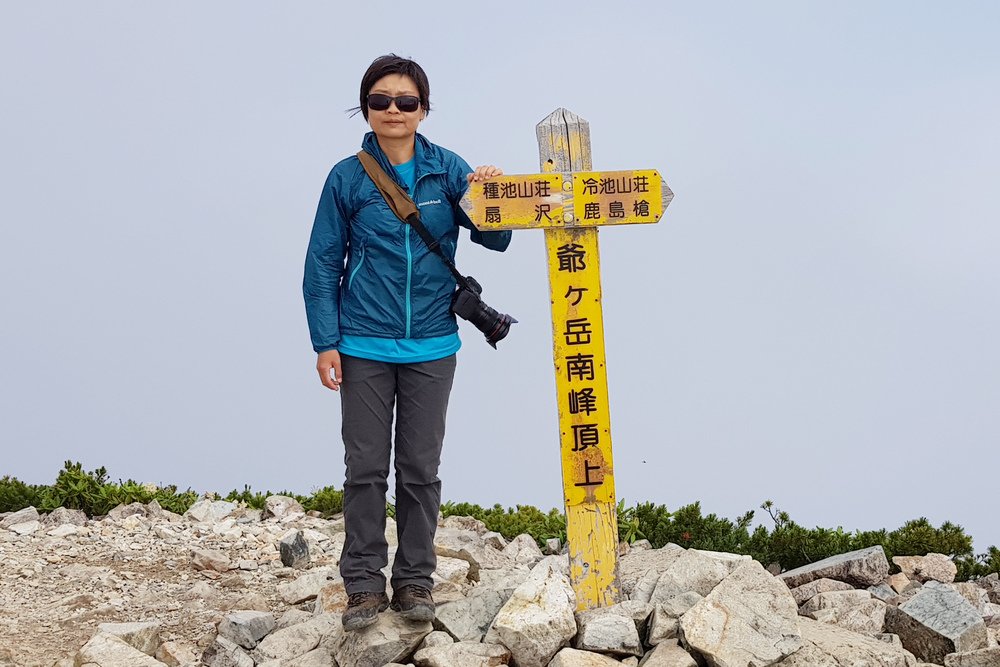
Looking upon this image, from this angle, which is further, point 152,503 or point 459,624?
point 152,503

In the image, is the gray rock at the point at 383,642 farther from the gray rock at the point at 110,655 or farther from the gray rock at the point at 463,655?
the gray rock at the point at 110,655

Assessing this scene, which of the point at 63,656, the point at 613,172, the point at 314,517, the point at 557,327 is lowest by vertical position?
the point at 63,656

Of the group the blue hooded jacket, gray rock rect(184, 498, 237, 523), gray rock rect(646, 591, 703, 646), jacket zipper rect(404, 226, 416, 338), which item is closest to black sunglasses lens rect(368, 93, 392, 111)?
the blue hooded jacket

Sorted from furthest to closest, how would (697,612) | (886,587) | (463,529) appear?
(463,529), (886,587), (697,612)

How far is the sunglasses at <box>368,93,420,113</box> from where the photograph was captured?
20.5 feet

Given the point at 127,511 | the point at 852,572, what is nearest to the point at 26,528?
the point at 127,511

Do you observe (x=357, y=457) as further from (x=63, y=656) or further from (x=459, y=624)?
(x=63, y=656)

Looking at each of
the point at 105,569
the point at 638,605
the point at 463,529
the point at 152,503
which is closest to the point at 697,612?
the point at 638,605

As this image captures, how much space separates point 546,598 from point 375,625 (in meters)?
1.04

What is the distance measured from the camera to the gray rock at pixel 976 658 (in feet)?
22.1

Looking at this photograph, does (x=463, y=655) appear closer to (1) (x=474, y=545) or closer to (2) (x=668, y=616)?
(2) (x=668, y=616)

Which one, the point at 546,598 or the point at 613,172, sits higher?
the point at 613,172

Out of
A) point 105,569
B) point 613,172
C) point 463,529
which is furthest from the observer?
point 463,529

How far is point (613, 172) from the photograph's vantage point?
6590 millimetres
